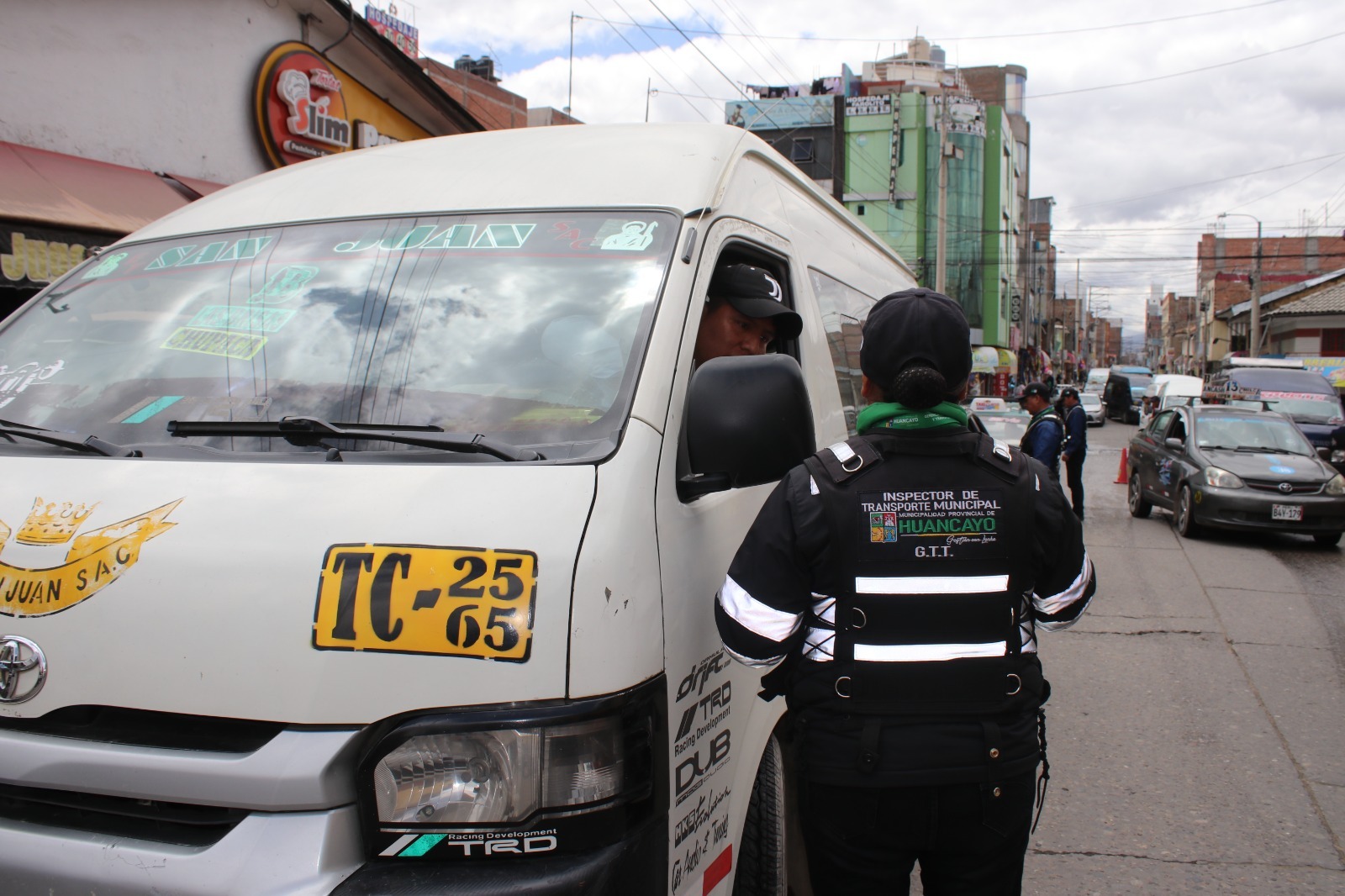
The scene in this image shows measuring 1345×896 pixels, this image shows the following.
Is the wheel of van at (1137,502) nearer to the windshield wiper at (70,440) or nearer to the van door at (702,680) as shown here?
the van door at (702,680)

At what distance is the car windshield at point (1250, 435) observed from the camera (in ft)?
39.7

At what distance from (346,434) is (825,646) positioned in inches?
44.3

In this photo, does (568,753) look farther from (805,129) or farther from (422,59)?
(805,129)

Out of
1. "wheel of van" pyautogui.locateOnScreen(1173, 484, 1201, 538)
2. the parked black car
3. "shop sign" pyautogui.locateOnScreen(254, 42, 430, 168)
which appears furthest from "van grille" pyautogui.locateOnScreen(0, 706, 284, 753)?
"wheel of van" pyautogui.locateOnScreen(1173, 484, 1201, 538)

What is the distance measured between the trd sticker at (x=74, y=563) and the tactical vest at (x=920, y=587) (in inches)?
53.6

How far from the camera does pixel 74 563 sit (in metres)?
1.95

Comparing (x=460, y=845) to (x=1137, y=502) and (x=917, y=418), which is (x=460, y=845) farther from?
(x=1137, y=502)

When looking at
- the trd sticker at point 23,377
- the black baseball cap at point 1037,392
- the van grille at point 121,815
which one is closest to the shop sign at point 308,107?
the black baseball cap at point 1037,392

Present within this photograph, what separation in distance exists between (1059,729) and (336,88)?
988 cm

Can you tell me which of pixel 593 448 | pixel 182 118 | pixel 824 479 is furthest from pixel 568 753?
pixel 182 118

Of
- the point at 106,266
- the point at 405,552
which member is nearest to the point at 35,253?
the point at 106,266

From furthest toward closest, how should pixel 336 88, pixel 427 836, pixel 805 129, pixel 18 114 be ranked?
1. pixel 805 129
2. pixel 336 88
3. pixel 18 114
4. pixel 427 836

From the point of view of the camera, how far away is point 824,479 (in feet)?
6.95

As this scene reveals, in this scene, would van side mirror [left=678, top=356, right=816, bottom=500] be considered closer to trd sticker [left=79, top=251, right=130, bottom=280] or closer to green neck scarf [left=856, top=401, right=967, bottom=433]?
green neck scarf [left=856, top=401, right=967, bottom=433]
